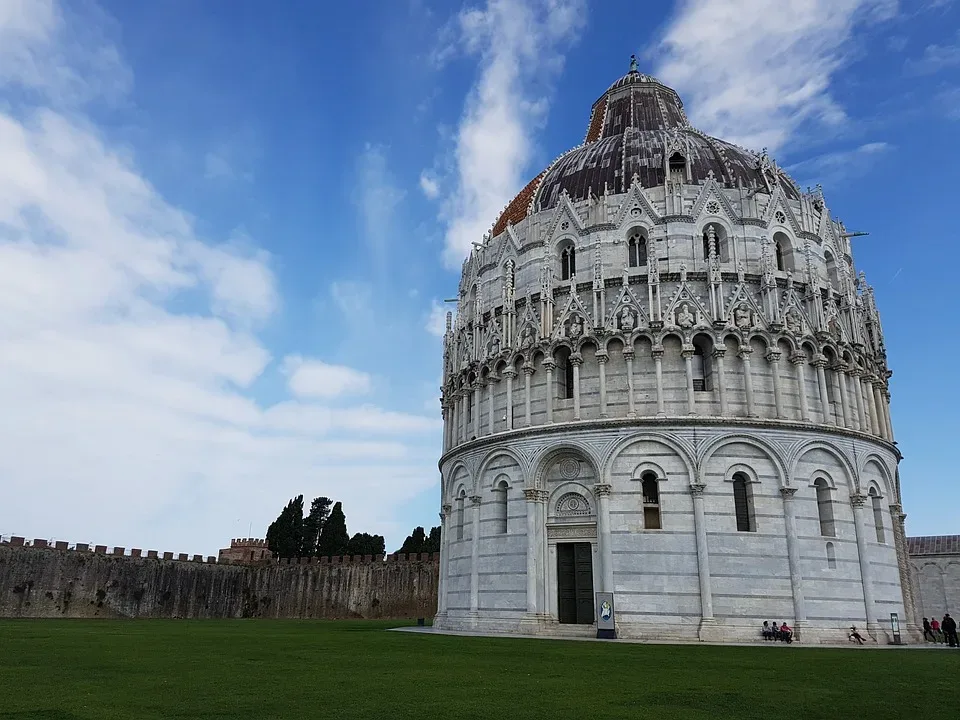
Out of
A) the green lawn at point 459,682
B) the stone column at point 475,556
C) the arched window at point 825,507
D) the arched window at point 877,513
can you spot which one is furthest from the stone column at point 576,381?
the arched window at point 877,513

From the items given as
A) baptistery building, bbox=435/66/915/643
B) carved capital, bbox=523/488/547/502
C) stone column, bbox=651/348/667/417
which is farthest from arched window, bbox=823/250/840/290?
carved capital, bbox=523/488/547/502

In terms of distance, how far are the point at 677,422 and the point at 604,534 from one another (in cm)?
528

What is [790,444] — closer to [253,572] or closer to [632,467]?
[632,467]

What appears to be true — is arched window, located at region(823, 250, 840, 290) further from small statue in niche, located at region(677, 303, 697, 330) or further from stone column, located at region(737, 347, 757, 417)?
small statue in niche, located at region(677, 303, 697, 330)

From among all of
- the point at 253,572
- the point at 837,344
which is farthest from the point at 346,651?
the point at 253,572

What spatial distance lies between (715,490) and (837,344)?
9.25 metres

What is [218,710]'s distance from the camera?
9906 mm

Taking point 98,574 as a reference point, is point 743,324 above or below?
above

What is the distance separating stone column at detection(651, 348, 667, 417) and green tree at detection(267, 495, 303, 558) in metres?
51.6

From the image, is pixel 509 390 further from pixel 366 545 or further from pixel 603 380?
pixel 366 545

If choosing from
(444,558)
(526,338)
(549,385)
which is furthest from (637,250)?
(444,558)

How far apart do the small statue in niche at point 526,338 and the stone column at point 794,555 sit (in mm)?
11933

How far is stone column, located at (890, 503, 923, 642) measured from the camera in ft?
99.2

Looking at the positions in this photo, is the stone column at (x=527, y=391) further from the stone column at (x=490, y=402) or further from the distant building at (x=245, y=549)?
the distant building at (x=245, y=549)
